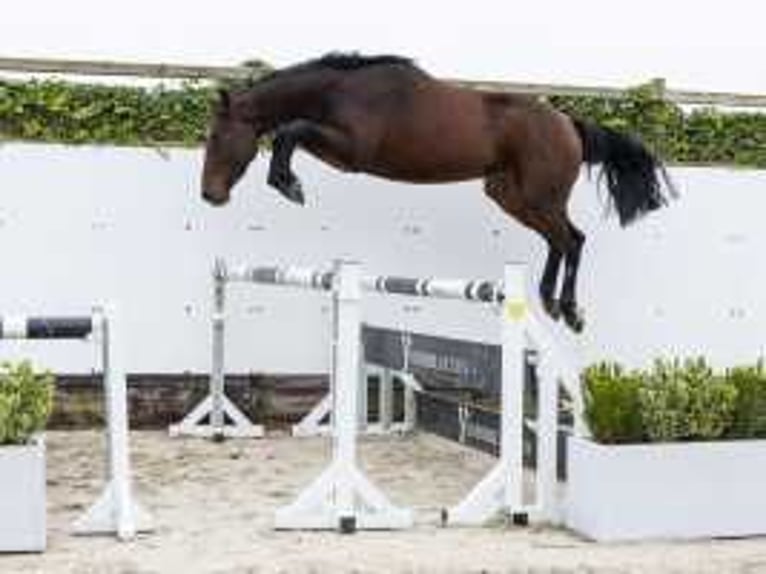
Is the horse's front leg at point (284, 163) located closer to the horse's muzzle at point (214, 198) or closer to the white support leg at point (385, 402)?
the horse's muzzle at point (214, 198)

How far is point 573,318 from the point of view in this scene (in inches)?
294

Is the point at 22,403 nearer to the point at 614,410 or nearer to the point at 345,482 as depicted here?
the point at 345,482

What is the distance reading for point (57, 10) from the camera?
312 inches

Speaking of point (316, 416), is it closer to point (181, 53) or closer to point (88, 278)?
point (88, 278)

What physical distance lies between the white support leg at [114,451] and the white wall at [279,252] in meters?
2.76

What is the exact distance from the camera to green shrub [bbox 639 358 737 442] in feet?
15.5

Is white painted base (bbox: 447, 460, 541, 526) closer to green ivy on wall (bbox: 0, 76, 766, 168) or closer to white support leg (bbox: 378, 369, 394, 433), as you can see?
white support leg (bbox: 378, 369, 394, 433)

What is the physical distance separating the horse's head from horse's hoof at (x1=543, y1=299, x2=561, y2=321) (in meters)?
1.72

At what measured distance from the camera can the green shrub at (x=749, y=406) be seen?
15.9 ft

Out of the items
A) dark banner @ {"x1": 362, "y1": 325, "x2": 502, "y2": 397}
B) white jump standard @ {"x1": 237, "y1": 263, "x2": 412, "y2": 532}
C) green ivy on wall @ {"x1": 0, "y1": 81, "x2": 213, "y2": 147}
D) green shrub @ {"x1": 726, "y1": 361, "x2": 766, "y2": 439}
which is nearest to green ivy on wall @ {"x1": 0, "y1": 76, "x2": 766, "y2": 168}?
green ivy on wall @ {"x1": 0, "y1": 81, "x2": 213, "y2": 147}

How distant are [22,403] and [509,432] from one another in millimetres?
A: 1655

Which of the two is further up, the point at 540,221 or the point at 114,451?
the point at 540,221

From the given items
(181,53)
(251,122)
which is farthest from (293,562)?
(181,53)

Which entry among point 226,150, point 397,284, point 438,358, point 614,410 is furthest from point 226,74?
point 614,410
